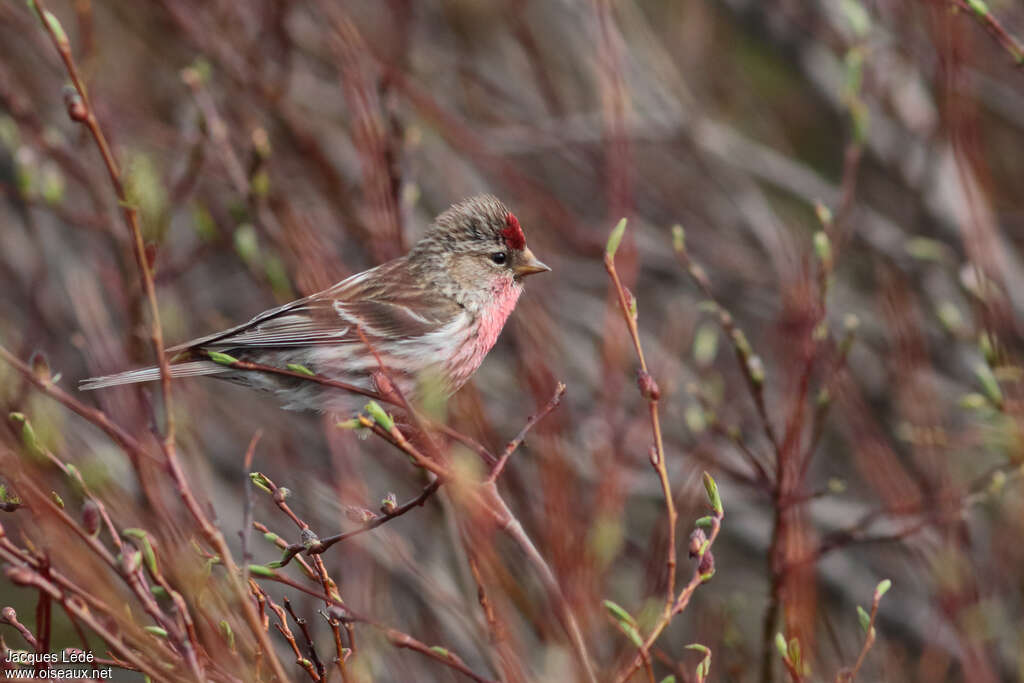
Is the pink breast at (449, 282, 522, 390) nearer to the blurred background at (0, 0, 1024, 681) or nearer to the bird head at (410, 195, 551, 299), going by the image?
the bird head at (410, 195, 551, 299)

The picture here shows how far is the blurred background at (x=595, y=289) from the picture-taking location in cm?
442

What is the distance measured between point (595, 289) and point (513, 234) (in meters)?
4.93

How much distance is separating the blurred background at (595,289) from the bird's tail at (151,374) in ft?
0.98

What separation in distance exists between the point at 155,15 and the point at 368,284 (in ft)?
13.0

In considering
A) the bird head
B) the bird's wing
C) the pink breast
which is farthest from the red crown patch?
the bird's wing

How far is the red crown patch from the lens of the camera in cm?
391

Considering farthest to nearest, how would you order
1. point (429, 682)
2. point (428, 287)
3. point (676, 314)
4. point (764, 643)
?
point (676, 314), point (429, 682), point (764, 643), point (428, 287)

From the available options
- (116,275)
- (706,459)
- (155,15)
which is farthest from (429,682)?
(155,15)

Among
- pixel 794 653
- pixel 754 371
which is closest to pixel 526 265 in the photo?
pixel 754 371

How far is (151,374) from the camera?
3410 millimetres

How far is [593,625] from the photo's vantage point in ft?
11.0

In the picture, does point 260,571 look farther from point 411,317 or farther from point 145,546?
point 411,317

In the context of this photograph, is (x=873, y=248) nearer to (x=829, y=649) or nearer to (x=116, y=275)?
(x=829, y=649)

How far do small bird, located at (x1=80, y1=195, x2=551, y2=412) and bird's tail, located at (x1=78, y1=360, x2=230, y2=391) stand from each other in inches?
0.7
